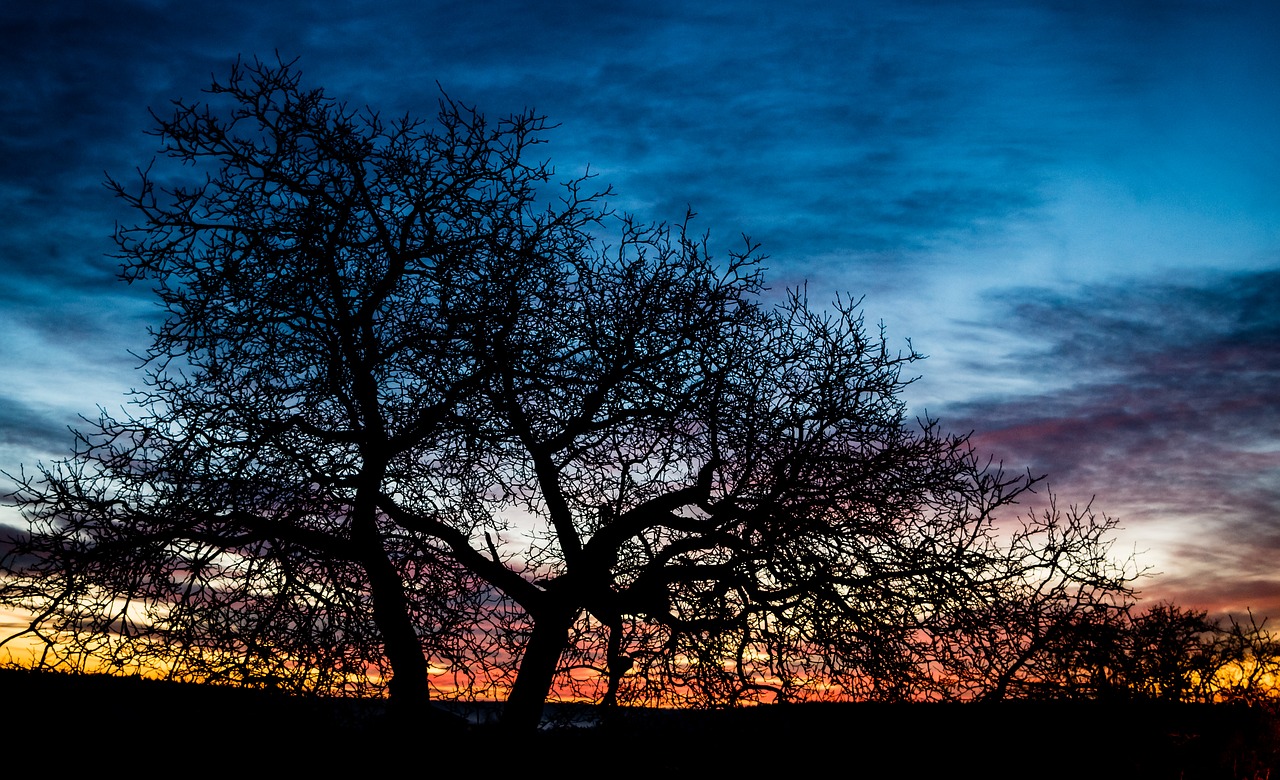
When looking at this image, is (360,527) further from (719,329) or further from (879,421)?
(879,421)

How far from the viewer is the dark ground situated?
8289 mm

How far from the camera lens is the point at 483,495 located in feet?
36.9

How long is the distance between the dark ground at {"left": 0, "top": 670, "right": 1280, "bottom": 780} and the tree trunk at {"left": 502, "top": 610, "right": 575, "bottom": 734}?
12.5 inches

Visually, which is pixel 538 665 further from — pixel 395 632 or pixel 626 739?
pixel 395 632

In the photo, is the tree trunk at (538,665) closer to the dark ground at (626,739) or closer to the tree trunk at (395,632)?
the dark ground at (626,739)

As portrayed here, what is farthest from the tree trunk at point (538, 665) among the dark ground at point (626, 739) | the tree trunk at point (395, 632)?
the tree trunk at point (395, 632)

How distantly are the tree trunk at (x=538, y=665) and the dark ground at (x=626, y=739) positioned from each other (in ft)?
1.04

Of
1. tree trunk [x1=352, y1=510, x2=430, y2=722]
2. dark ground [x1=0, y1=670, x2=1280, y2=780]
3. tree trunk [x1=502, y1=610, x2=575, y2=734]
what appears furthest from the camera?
tree trunk [x1=502, y1=610, x2=575, y2=734]

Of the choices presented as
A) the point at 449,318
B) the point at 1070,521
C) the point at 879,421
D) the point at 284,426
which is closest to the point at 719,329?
the point at 879,421

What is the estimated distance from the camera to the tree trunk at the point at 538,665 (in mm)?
10070

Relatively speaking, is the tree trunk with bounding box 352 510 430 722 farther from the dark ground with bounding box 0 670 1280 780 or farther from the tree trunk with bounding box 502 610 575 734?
the tree trunk with bounding box 502 610 575 734

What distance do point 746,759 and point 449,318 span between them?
629 centimetres

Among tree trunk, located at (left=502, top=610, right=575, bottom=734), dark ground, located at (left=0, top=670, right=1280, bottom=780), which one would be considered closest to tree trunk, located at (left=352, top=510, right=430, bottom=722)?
dark ground, located at (left=0, top=670, right=1280, bottom=780)

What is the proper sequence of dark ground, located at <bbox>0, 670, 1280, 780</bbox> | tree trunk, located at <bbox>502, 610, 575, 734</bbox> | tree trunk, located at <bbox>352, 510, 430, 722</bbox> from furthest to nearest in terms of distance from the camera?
tree trunk, located at <bbox>502, 610, 575, 734</bbox> < tree trunk, located at <bbox>352, 510, 430, 722</bbox> < dark ground, located at <bbox>0, 670, 1280, 780</bbox>
